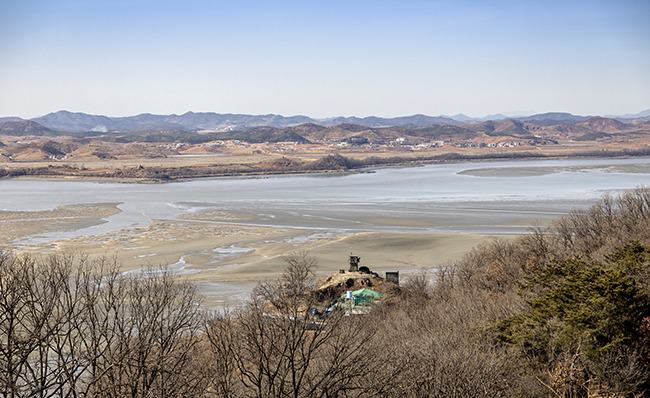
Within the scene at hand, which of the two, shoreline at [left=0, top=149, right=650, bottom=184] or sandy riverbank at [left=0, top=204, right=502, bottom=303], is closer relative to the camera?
sandy riverbank at [left=0, top=204, right=502, bottom=303]

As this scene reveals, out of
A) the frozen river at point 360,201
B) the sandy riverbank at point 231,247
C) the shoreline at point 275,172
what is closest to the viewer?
the sandy riverbank at point 231,247

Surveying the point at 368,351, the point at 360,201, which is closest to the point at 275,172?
the point at 360,201

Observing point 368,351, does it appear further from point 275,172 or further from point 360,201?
point 275,172

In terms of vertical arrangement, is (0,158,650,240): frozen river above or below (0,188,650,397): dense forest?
below

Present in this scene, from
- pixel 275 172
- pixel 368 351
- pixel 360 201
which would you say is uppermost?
pixel 368 351

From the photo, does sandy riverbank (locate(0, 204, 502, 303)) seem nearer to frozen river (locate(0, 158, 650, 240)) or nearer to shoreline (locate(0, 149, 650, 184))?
frozen river (locate(0, 158, 650, 240))

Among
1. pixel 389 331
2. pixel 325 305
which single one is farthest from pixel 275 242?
pixel 389 331

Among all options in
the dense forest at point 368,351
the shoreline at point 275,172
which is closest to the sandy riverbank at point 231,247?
the dense forest at point 368,351

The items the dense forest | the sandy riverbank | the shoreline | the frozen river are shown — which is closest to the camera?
the dense forest

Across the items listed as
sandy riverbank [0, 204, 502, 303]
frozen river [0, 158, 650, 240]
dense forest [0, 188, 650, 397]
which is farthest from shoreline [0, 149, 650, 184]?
dense forest [0, 188, 650, 397]

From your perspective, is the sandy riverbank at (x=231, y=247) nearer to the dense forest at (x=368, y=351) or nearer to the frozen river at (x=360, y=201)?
the frozen river at (x=360, y=201)

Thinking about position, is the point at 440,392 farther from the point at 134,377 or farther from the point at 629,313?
the point at 134,377
